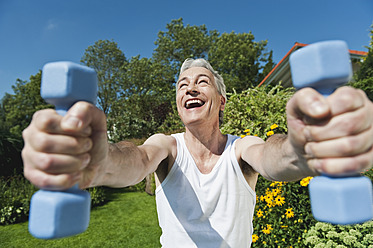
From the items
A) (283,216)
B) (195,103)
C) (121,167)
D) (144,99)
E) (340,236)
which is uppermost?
(144,99)

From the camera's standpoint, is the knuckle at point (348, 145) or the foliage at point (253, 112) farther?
the foliage at point (253, 112)

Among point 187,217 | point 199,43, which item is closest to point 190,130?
point 187,217

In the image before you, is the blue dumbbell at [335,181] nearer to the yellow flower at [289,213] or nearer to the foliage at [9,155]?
the yellow flower at [289,213]

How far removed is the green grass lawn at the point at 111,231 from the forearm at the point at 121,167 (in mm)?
4117

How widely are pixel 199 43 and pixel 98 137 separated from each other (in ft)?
75.4

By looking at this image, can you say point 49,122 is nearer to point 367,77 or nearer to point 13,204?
point 13,204

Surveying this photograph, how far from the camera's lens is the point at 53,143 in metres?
0.76

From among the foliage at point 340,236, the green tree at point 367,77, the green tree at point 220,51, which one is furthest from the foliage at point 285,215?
the green tree at point 220,51

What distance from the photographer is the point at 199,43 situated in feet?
74.1

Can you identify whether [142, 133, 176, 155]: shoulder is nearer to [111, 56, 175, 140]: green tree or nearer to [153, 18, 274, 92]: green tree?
[111, 56, 175, 140]: green tree

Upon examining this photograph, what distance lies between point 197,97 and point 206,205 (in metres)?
0.84

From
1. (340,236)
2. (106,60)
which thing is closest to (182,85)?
(340,236)

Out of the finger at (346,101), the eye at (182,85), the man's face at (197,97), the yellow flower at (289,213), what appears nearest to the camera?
the finger at (346,101)

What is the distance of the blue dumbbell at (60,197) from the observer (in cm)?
79
